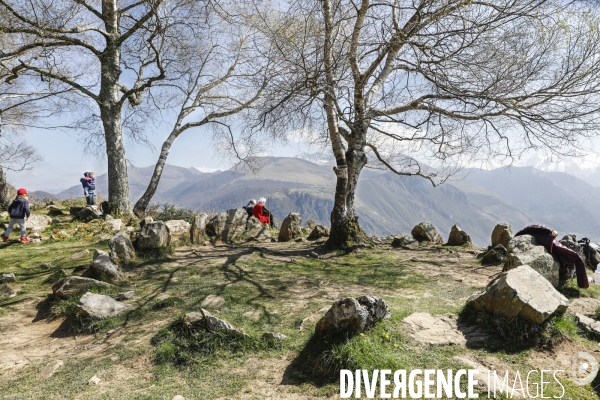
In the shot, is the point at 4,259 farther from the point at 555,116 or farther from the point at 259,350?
the point at 555,116

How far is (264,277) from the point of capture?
7.81 m

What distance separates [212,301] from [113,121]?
10641 mm

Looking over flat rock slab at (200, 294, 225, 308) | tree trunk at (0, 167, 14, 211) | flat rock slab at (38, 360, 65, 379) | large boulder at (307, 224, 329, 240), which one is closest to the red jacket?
large boulder at (307, 224, 329, 240)

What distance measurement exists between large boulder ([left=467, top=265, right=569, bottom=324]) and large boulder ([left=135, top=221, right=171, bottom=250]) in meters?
7.31

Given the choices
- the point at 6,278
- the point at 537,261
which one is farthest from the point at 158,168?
the point at 537,261

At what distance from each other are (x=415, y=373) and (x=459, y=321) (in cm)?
175

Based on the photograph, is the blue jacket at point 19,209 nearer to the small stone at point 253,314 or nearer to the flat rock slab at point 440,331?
the small stone at point 253,314

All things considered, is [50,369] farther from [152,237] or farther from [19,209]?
[19,209]

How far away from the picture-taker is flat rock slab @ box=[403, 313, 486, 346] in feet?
15.0

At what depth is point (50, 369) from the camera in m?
4.38

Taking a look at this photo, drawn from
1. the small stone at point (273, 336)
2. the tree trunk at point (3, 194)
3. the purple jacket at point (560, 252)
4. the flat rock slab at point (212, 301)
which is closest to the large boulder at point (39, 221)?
the tree trunk at point (3, 194)

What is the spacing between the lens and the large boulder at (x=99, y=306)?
5.57 m

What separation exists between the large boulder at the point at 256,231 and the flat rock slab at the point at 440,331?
8.14m

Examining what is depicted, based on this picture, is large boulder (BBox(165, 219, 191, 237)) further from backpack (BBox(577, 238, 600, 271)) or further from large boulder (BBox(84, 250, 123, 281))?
backpack (BBox(577, 238, 600, 271))
